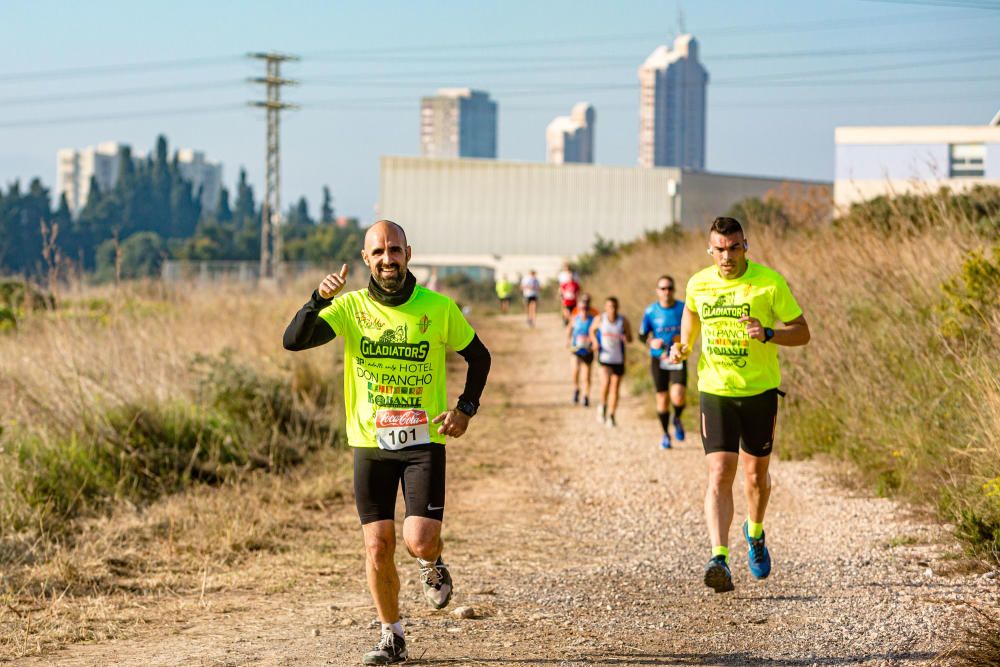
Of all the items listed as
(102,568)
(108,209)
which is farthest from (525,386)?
(108,209)

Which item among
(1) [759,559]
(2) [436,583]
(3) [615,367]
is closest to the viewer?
(2) [436,583]

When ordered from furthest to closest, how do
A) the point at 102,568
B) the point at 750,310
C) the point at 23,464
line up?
the point at 23,464
the point at 102,568
the point at 750,310

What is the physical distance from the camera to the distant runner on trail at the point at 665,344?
1380cm

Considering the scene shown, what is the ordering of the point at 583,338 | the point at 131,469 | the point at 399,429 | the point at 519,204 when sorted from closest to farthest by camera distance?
the point at 399,429 → the point at 131,469 → the point at 583,338 → the point at 519,204

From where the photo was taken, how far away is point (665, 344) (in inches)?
543

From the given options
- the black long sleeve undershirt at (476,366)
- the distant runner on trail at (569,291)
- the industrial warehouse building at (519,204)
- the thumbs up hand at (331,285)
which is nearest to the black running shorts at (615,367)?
the black long sleeve undershirt at (476,366)

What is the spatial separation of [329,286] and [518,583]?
281 cm

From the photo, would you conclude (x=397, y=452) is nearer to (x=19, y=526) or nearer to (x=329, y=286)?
(x=329, y=286)

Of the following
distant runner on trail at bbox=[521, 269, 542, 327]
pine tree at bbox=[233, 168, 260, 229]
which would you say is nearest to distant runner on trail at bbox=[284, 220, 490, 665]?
distant runner on trail at bbox=[521, 269, 542, 327]

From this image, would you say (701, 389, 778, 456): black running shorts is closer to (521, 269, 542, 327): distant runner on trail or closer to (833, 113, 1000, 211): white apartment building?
(521, 269, 542, 327): distant runner on trail

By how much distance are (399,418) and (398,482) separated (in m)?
0.29

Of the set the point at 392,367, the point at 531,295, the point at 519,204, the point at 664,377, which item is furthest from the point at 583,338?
the point at 519,204

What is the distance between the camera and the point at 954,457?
9297 millimetres

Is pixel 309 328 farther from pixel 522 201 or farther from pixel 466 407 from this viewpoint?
pixel 522 201
